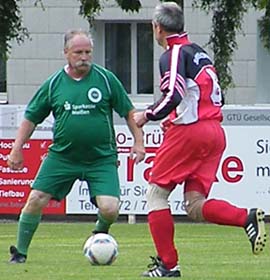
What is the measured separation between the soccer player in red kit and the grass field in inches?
17.9

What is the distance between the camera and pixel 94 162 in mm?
12125

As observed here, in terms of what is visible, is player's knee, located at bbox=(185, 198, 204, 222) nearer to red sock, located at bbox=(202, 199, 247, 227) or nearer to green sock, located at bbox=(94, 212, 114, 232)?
red sock, located at bbox=(202, 199, 247, 227)

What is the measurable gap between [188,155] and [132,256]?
10.9 ft

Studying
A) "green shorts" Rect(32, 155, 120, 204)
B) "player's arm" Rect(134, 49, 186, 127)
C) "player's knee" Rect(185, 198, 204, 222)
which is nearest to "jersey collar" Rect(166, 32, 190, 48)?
"player's arm" Rect(134, 49, 186, 127)

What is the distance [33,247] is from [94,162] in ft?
12.0

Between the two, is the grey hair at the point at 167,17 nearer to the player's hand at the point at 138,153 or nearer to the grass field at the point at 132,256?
the player's hand at the point at 138,153

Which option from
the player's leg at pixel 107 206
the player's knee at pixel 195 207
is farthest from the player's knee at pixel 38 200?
the player's knee at pixel 195 207

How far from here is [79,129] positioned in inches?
472

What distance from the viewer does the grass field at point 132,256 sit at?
1129 centimetres

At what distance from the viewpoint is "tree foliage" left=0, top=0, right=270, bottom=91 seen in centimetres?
2223

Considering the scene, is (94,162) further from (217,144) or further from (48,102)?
(217,144)

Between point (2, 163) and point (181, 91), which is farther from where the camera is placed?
point (2, 163)

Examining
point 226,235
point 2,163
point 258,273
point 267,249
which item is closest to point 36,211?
point 258,273

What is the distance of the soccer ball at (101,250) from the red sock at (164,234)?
1111 millimetres
